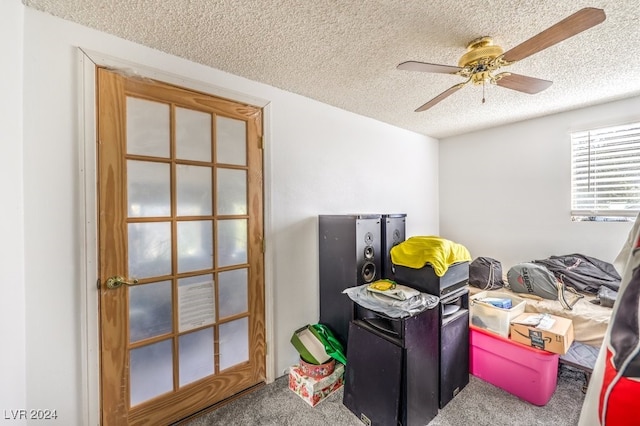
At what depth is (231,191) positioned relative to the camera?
1.85 meters

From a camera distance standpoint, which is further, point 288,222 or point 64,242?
point 288,222

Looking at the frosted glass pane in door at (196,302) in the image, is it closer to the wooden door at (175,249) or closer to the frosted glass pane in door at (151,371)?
the wooden door at (175,249)

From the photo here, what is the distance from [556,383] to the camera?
192cm

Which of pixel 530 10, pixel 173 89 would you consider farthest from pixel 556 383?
pixel 173 89

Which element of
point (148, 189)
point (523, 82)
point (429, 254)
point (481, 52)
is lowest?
point (429, 254)

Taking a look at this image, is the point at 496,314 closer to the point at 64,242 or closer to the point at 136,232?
the point at 136,232

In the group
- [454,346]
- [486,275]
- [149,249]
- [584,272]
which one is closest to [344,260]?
[454,346]

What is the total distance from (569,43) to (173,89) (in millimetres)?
2436

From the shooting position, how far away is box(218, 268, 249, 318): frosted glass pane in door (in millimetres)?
1796

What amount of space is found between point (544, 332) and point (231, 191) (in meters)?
2.40

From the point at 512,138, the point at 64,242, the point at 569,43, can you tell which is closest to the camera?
the point at 64,242

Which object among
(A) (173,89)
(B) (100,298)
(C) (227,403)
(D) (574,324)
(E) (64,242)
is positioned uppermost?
(A) (173,89)

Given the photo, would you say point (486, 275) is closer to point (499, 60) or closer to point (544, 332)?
point (544, 332)

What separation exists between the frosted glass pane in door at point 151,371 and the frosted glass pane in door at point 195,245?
1.63 feet
